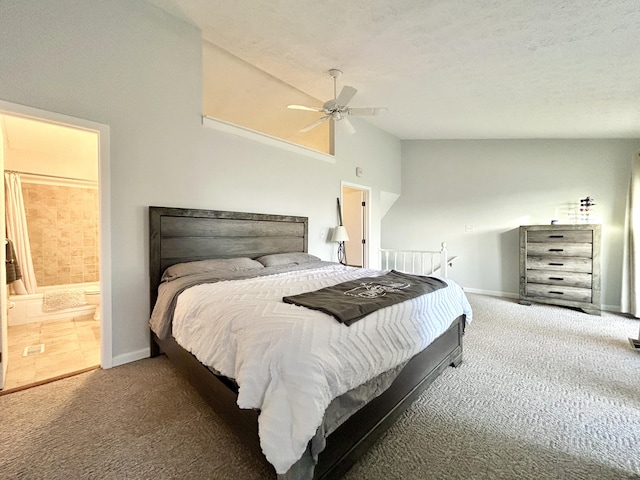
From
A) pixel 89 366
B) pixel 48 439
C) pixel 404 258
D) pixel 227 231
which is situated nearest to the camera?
pixel 48 439

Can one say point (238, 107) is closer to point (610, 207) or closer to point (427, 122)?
point (427, 122)

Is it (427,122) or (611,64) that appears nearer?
(611,64)

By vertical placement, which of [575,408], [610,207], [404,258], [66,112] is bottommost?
[575,408]

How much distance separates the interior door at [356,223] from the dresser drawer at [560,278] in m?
2.64

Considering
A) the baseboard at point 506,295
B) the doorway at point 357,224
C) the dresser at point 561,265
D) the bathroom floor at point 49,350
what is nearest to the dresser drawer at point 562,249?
the dresser at point 561,265

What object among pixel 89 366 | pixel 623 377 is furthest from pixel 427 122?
pixel 89 366

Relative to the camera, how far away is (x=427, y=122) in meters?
4.56

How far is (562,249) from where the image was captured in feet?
13.6

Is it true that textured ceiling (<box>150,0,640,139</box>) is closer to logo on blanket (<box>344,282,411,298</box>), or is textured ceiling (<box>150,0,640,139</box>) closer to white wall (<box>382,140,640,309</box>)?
white wall (<box>382,140,640,309</box>)

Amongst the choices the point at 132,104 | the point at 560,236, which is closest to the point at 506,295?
the point at 560,236

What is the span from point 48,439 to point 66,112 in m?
2.17

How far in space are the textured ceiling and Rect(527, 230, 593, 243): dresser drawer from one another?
1.42 metres

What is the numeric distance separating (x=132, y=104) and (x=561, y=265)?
18.5 ft

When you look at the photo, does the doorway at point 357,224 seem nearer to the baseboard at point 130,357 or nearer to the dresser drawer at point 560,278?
the dresser drawer at point 560,278
